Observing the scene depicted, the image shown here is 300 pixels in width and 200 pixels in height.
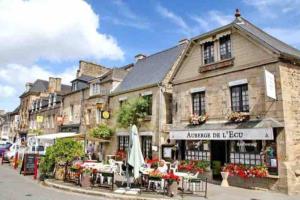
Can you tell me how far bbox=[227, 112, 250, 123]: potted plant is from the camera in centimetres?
1288

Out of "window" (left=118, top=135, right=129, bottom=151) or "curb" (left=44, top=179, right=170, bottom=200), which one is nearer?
"curb" (left=44, top=179, right=170, bottom=200)

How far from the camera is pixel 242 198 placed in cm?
1025

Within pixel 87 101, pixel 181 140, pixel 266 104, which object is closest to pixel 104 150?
pixel 87 101

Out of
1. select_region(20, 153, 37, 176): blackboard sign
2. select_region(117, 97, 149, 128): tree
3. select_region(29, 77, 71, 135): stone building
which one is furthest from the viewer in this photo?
select_region(29, 77, 71, 135): stone building

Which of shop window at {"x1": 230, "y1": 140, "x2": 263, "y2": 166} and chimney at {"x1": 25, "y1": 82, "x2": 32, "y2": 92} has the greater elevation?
chimney at {"x1": 25, "y1": 82, "x2": 32, "y2": 92}

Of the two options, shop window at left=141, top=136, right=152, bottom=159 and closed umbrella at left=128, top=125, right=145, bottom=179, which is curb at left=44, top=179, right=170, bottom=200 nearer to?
closed umbrella at left=128, top=125, right=145, bottom=179

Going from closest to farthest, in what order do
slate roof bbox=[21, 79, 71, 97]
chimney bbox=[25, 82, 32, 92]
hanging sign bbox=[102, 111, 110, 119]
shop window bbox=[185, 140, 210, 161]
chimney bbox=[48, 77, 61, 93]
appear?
shop window bbox=[185, 140, 210, 161], hanging sign bbox=[102, 111, 110, 119], chimney bbox=[48, 77, 61, 93], slate roof bbox=[21, 79, 71, 97], chimney bbox=[25, 82, 32, 92]

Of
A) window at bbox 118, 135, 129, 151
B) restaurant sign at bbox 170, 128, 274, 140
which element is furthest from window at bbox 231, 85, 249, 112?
window at bbox 118, 135, 129, 151

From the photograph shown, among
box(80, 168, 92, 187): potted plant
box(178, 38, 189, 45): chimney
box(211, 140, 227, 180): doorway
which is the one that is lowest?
box(80, 168, 92, 187): potted plant

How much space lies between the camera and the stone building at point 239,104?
11.7 metres

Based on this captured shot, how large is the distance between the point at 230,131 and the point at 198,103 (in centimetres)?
322

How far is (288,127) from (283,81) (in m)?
1.93

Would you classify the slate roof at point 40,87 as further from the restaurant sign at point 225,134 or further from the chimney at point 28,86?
the restaurant sign at point 225,134

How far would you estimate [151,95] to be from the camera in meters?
19.2
